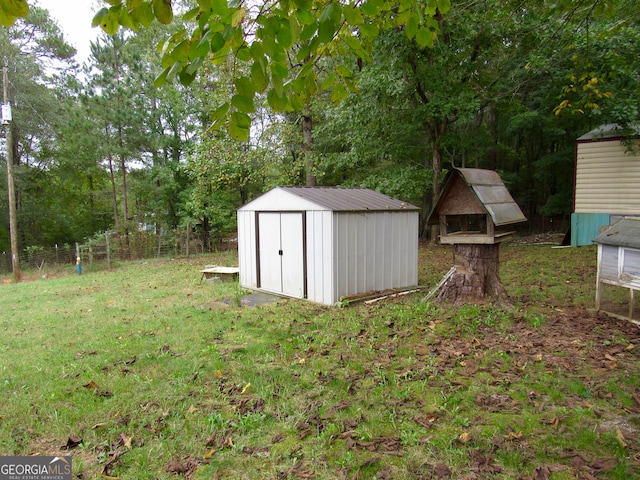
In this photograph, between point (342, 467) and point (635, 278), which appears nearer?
point (342, 467)

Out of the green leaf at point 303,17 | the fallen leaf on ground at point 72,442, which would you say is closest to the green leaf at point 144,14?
the green leaf at point 303,17

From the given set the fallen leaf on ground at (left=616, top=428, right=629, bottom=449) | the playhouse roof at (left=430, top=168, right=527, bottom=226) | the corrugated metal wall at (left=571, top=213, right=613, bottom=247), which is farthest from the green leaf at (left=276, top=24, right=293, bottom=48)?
the corrugated metal wall at (left=571, top=213, right=613, bottom=247)

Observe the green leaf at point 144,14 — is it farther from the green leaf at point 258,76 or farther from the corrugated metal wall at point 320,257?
the corrugated metal wall at point 320,257

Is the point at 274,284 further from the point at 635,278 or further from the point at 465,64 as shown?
the point at 465,64

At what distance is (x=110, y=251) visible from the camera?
48.0 feet

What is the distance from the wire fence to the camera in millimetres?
15031

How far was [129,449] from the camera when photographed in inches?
112

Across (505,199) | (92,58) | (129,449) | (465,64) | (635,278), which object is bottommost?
(129,449)

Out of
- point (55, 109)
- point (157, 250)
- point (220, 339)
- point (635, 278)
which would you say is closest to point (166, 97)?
point (55, 109)

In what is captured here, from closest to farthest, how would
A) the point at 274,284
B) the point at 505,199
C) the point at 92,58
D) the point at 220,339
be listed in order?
1. the point at 220,339
2. the point at 505,199
3. the point at 274,284
4. the point at 92,58

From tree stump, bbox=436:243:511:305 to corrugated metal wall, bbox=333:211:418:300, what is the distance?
72.4 inches

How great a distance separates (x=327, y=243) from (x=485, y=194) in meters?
2.74

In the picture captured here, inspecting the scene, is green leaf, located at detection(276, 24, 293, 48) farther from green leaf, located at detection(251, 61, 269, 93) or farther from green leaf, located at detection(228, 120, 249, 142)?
green leaf, located at detection(228, 120, 249, 142)

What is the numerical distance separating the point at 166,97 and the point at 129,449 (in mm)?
17760
